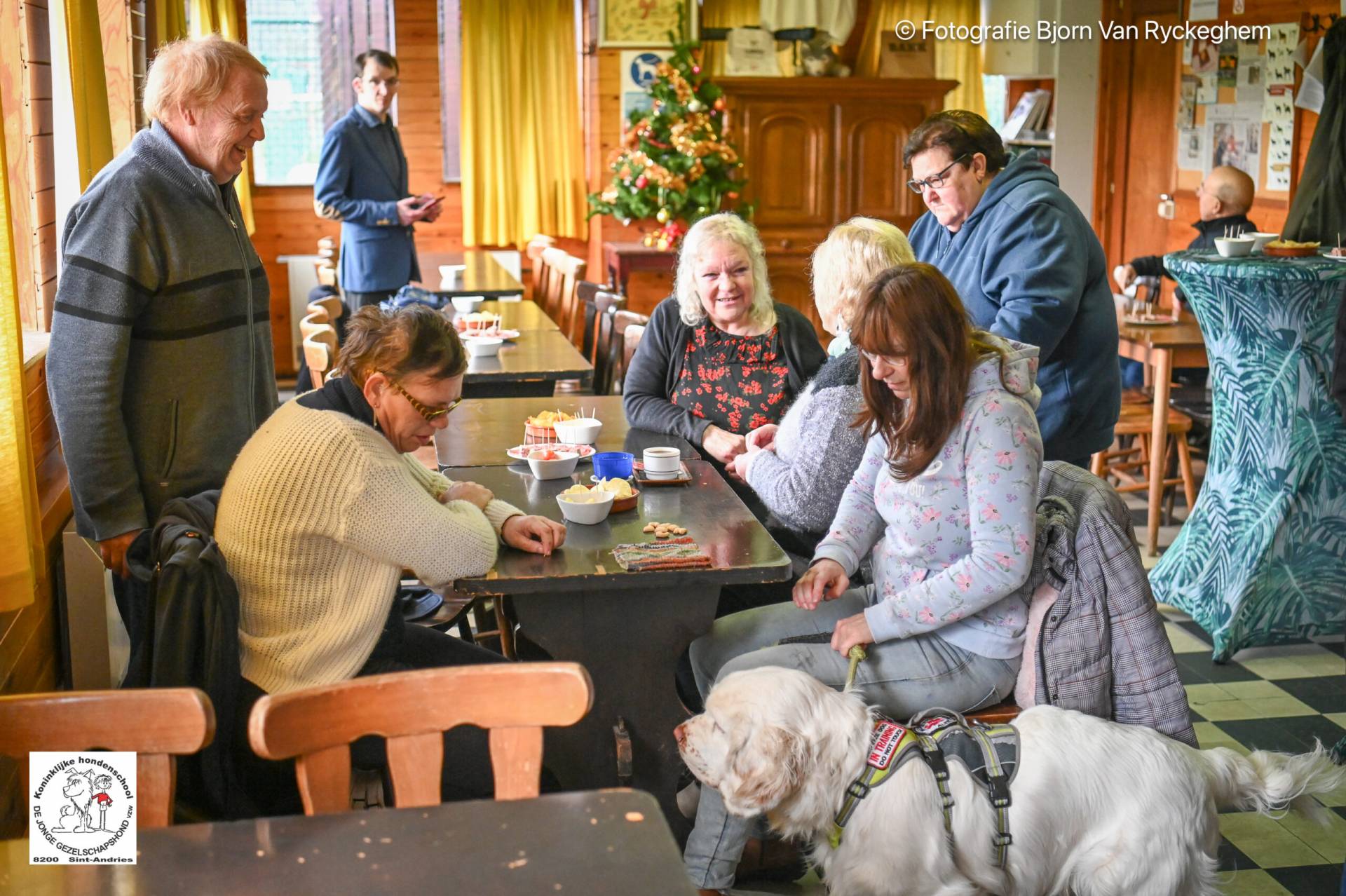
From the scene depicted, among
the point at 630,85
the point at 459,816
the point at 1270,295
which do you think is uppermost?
the point at 630,85

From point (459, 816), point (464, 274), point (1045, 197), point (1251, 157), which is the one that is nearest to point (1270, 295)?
point (1045, 197)

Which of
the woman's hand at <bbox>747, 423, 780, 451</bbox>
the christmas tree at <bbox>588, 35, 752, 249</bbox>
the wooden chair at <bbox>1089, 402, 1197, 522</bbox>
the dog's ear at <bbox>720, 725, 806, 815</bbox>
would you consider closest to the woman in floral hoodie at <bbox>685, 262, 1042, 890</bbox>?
the dog's ear at <bbox>720, 725, 806, 815</bbox>

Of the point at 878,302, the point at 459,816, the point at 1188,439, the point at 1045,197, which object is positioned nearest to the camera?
the point at 459,816

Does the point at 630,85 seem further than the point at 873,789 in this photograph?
Yes

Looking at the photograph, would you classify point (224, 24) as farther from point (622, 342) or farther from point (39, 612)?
point (39, 612)

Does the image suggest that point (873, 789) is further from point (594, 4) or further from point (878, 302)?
point (594, 4)

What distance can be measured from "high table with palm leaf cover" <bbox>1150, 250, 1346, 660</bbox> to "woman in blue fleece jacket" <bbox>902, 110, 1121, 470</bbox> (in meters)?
0.67

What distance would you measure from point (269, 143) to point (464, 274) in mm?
2856

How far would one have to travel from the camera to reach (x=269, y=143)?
8812mm

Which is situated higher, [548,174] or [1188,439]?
[548,174]

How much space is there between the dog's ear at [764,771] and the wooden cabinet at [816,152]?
6.13 metres

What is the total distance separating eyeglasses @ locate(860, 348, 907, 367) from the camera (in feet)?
7.14

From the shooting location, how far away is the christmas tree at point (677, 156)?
24.6ft

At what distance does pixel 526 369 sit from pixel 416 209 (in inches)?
65.6
